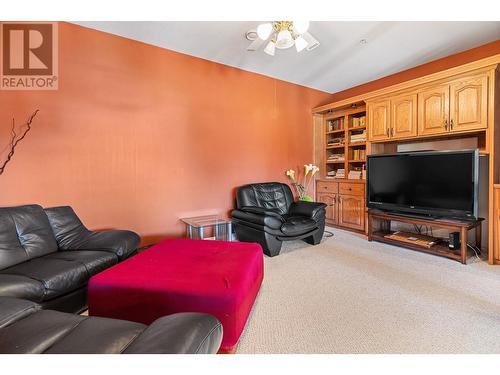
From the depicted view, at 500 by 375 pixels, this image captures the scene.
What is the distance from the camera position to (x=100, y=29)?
8.87 ft

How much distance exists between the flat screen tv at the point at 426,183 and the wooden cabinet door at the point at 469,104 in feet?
1.21

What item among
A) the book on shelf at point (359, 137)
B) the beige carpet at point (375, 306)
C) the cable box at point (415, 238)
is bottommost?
the beige carpet at point (375, 306)

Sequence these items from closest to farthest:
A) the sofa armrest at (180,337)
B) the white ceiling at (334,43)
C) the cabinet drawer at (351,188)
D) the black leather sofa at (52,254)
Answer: the sofa armrest at (180,337), the black leather sofa at (52,254), the white ceiling at (334,43), the cabinet drawer at (351,188)

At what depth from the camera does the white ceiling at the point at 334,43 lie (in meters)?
2.64

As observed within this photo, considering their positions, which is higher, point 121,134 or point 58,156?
point 121,134

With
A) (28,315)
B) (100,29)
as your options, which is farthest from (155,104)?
(28,315)

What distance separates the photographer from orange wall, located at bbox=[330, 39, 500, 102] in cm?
299

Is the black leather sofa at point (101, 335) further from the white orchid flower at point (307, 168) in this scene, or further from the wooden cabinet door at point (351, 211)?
the white orchid flower at point (307, 168)

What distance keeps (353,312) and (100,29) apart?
383 centimetres

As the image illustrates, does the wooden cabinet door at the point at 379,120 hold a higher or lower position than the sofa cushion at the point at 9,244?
higher

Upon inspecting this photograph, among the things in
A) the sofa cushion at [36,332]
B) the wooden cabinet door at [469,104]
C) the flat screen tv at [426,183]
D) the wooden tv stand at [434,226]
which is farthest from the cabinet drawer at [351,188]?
the sofa cushion at [36,332]

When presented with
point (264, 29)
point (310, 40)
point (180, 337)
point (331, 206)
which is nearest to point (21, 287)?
point (180, 337)

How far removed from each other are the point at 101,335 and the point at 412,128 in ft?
13.0
